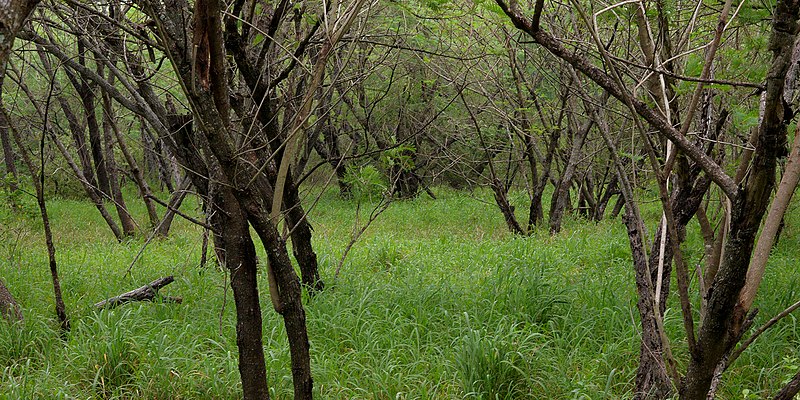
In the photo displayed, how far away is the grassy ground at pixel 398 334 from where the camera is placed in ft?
11.0

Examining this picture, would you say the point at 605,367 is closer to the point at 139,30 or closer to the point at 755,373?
the point at 755,373

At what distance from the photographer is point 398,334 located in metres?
4.03

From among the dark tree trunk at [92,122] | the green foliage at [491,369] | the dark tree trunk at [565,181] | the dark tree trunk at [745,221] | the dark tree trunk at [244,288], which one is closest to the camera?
the dark tree trunk at [745,221]

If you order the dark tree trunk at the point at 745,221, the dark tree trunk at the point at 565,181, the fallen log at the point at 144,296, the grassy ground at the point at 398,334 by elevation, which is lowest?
the fallen log at the point at 144,296

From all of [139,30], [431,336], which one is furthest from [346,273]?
[139,30]

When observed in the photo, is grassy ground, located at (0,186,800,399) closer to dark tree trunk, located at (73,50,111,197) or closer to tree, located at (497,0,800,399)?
tree, located at (497,0,800,399)

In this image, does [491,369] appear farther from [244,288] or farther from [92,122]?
[92,122]

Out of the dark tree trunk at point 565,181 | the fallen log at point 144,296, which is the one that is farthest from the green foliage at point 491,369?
the dark tree trunk at point 565,181

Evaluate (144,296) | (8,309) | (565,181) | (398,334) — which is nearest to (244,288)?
(398,334)

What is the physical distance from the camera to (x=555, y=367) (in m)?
3.49

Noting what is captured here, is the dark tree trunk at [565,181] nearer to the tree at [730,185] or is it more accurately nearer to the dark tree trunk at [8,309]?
the dark tree trunk at [8,309]

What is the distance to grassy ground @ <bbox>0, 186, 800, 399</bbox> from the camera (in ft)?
11.0

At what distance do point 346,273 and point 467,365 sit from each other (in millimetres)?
2546

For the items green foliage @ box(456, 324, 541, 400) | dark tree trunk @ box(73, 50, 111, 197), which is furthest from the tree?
dark tree trunk @ box(73, 50, 111, 197)
